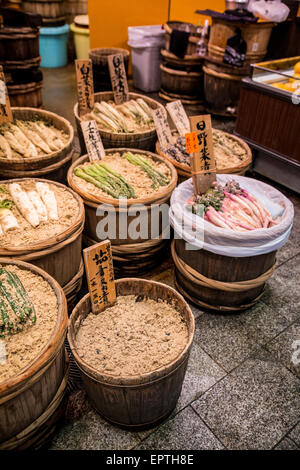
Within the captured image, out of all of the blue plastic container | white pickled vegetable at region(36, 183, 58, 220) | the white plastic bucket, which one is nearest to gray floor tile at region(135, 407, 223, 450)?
white pickled vegetable at region(36, 183, 58, 220)

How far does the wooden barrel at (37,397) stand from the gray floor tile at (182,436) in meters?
0.63

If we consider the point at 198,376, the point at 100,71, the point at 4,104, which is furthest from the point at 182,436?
the point at 100,71

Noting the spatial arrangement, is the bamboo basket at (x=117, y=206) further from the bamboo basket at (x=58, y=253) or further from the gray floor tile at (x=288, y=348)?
the gray floor tile at (x=288, y=348)

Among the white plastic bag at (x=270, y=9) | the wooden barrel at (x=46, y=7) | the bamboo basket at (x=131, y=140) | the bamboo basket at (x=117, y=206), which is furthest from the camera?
the wooden barrel at (x=46, y=7)

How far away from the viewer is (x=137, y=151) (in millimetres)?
3846

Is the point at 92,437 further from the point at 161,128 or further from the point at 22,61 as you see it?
the point at 22,61

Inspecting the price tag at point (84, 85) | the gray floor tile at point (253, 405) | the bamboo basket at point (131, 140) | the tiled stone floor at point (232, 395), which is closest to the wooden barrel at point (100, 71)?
the price tag at point (84, 85)

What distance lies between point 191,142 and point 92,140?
A: 3.61 feet

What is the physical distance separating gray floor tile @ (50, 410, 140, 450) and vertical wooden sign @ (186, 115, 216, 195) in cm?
199

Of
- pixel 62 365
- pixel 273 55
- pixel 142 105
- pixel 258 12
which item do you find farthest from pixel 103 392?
pixel 273 55

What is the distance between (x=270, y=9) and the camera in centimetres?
595

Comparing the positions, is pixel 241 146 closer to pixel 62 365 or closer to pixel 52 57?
pixel 62 365

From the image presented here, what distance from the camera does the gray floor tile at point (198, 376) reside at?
8.63ft

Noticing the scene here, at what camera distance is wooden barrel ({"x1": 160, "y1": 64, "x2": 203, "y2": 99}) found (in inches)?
286
